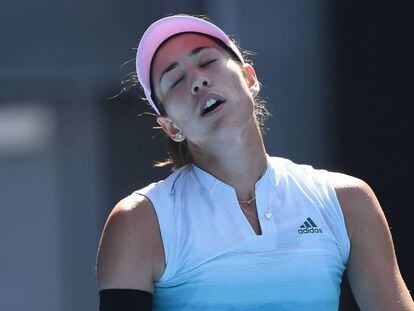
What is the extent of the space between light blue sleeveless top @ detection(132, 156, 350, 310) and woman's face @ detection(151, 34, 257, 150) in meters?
0.14

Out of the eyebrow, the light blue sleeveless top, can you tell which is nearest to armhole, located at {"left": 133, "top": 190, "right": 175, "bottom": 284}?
the light blue sleeveless top

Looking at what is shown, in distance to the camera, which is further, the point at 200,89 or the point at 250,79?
the point at 250,79

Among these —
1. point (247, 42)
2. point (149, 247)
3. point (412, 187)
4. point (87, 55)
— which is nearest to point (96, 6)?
point (87, 55)

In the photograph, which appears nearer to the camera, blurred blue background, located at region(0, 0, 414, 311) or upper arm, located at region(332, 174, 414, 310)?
upper arm, located at region(332, 174, 414, 310)

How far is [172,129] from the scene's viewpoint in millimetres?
2672

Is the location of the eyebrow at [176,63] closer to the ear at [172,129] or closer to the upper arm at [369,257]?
the ear at [172,129]

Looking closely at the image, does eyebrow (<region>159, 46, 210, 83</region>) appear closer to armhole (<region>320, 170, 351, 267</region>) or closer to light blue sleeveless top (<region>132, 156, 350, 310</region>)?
light blue sleeveless top (<region>132, 156, 350, 310</region>)

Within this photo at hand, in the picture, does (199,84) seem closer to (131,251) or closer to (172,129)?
(172,129)

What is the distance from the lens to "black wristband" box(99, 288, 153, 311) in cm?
240

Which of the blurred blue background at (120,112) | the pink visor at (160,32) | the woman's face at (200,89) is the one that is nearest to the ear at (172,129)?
the woman's face at (200,89)

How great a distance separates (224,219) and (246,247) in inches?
3.6

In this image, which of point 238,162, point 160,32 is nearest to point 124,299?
point 238,162

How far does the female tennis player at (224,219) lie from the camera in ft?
8.00

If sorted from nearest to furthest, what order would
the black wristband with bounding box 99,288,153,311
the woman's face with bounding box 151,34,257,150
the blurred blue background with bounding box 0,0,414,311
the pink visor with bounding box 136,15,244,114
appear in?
the black wristband with bounding box 99,288,153,311 < the woman's face with bounding box 151,34,257,150 < the pink visor with bounding box 136,15,244,114 < the blurred blue background with bounding box 0,0,414,311
